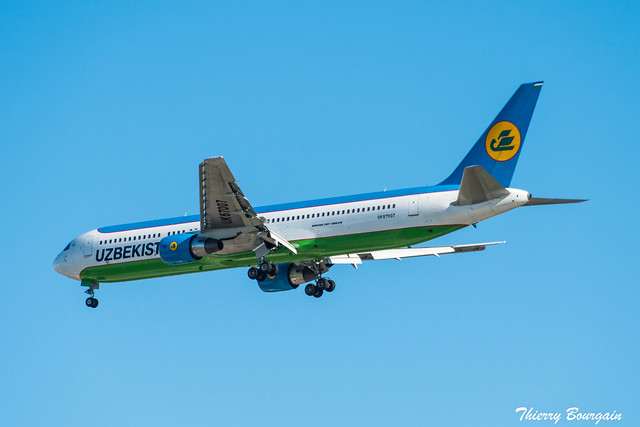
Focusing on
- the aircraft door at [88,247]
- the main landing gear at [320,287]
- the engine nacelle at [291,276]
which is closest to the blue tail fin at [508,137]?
the main landing gear at [320,287]

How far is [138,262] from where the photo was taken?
139 ft

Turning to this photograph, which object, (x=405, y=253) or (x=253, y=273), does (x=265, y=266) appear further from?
(x=405, y=253)

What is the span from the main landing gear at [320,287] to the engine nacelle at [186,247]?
6.35 m

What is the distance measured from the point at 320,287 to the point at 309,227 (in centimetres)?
503

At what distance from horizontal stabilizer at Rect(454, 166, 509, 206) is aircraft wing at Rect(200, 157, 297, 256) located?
789 centimetres

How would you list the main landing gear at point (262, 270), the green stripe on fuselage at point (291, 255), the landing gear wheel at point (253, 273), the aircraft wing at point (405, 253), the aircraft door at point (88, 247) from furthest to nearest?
1. the aircraft door at point (88, 247)
2. the aircraft wing at point (405, 253)
3. the landing gear wheel at point (253, 273)
4. the main landing gear at point (262, 270)
5. the green stripe on fuselage at point (291, 255)

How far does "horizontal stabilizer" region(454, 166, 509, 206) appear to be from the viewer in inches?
1320

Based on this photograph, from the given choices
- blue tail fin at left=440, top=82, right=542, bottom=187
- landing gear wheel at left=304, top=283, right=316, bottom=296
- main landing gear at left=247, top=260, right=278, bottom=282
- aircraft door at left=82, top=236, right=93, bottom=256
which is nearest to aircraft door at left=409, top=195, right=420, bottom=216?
blue tail fin at left=440, top=82, right=542, bottom=187

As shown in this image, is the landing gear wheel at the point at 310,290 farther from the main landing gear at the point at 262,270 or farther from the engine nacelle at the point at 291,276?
the main landing gear at the point at 262,270

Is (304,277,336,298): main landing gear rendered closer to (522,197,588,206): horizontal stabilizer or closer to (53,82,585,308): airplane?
(53,82,585,308): airplane

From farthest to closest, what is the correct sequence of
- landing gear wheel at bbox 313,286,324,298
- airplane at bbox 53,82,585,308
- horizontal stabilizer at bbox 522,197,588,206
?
landing gear wheel at bbox 313,286,324,298 < airplane at bbox 53,82,585,308 < horizontal stabilizer at bbox 522,197,588,206

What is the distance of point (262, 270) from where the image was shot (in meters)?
40.0

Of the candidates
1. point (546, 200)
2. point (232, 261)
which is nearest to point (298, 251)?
point (232, 261)

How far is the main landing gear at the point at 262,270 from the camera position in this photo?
39.6m
